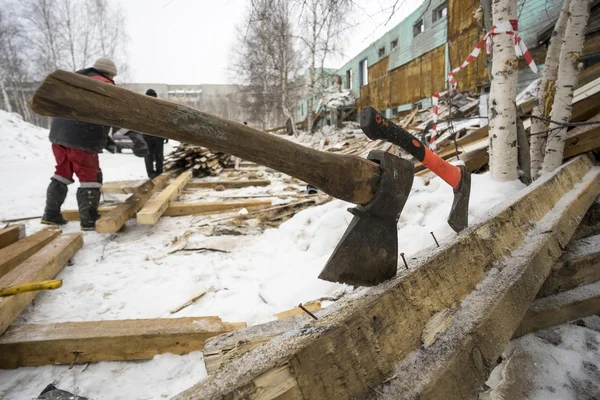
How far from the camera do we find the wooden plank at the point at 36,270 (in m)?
1.85

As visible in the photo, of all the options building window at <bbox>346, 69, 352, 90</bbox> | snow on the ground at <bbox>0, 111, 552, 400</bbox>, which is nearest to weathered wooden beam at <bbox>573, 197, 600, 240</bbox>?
snow on the ground at <bbox>0, 111, 552, 400</bbox>

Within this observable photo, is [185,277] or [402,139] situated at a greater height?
[402,139]

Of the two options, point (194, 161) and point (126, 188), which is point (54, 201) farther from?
point (194, 161)

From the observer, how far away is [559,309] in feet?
4.95

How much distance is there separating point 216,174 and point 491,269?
335 inches

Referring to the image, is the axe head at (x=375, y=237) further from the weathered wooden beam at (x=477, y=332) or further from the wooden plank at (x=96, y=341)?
the wooden plank at (x=96, y=341)

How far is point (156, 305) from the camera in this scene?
7.80 ft

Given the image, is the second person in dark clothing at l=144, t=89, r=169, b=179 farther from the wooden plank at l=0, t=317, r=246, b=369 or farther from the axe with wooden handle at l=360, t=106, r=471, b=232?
the axe with wooden handle at l=360, t=106, r=471, b=232

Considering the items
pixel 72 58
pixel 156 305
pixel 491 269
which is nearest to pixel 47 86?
pixel 491 269

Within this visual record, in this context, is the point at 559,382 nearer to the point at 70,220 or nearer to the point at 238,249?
the point at 238,249

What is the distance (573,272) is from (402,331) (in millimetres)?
1433

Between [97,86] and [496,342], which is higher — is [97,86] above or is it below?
above

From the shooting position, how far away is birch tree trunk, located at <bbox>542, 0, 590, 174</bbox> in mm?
3168

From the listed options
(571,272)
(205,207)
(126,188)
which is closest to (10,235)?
(126,188)
